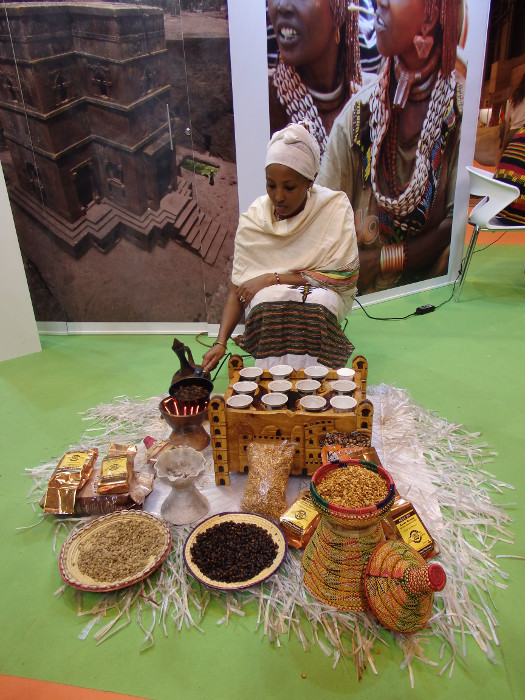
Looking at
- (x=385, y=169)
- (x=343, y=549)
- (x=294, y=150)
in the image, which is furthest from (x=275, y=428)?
(x=385, y=169)

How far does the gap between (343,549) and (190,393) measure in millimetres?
1070

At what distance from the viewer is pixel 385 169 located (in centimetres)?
386

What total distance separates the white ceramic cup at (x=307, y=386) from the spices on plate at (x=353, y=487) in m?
0.50

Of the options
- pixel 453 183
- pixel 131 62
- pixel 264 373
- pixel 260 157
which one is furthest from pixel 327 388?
pixel 453 183

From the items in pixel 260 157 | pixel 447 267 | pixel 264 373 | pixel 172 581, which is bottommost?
pixel 447 267

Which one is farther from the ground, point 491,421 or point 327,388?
point 327,388

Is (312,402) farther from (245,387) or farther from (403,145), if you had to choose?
(403,145)

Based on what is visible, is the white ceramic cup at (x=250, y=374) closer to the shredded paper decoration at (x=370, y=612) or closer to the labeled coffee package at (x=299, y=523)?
the shredded paper decoration at (x=370, y=612)

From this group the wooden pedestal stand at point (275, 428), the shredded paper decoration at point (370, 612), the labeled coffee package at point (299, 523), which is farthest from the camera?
the wooden pedestal stand at point (275, 428)

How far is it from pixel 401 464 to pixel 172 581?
3.51 ft

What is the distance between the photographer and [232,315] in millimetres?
2748

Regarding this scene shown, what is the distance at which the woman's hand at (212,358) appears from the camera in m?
2.46

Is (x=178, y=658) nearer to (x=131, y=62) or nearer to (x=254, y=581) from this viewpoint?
(x=254, y=581)

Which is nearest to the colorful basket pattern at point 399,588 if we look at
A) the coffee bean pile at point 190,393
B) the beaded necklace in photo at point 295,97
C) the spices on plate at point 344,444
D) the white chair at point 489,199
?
the spices on plate at point 344,444
